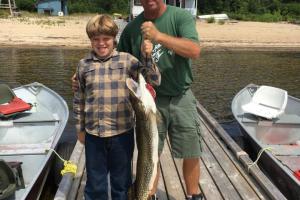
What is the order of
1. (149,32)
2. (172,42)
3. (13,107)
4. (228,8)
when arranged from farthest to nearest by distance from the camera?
(228,8)
(13,107)
(172,42)
(149,32)

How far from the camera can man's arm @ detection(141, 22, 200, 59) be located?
345 cm

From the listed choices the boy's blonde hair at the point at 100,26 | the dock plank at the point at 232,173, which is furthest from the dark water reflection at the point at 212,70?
the boy's blonde hair at the point at 100,26

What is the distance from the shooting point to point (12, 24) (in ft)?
115

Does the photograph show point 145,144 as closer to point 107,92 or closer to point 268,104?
point 107,92

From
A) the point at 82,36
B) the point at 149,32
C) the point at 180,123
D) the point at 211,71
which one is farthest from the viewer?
the point at 82,36

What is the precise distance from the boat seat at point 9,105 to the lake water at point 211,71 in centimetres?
162

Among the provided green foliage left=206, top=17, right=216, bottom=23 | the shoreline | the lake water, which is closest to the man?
the lake water

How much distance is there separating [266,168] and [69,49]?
2221cm

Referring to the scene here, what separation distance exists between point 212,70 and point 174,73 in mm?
17312

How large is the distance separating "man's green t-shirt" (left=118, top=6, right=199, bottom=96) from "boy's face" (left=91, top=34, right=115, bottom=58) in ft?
1.28

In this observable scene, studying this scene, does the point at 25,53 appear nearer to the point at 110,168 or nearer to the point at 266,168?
the point at 266,168

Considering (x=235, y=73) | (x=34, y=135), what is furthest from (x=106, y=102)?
(x=235, y=73)

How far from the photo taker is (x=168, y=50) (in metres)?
4.04

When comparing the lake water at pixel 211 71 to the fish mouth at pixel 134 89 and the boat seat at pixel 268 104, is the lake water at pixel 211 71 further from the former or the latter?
the fish mouth at pixel 134 89
